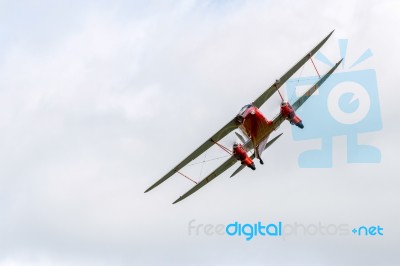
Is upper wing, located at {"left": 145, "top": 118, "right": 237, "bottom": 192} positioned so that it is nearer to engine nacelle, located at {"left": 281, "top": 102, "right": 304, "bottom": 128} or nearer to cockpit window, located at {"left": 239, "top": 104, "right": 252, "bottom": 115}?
cockpit window, located at {"left": 239, "top": 104, "right": 252, "bottom": 115}

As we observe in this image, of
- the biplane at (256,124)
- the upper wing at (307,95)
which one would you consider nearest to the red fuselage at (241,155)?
the biplane at (256,124)

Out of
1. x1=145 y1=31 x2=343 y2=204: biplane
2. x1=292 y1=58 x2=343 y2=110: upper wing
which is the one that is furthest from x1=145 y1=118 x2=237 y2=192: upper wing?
x1=292 y1=58 x2=343 y2=110: upper wing

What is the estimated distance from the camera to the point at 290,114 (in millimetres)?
143750

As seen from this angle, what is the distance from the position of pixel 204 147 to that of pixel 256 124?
6.28 metres

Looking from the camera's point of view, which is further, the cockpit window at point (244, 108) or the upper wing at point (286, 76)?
the upper wing at point (286, 76)

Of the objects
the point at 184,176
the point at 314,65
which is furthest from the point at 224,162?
the point at 314,65

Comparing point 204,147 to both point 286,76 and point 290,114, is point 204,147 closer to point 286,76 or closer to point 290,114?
point 290,114

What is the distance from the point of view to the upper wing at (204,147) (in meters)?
143

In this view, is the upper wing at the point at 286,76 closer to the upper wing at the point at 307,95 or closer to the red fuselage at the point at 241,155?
the upper wing at the point at 307,95

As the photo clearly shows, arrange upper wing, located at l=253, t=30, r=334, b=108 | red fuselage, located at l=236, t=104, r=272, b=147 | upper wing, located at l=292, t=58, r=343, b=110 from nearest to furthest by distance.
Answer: red fuselage, located at l=236, t=104, r=272, b=147 → upper wing, located at l=253, t=30, r=334, b=108 → upper wing, located at l=292, t=58, r=343, b=110

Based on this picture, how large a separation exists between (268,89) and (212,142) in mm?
7839

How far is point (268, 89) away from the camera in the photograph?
143m

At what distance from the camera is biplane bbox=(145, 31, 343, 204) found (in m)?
142

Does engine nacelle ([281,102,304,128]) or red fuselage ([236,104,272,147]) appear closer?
red fuselage ([236,104,272,147])
